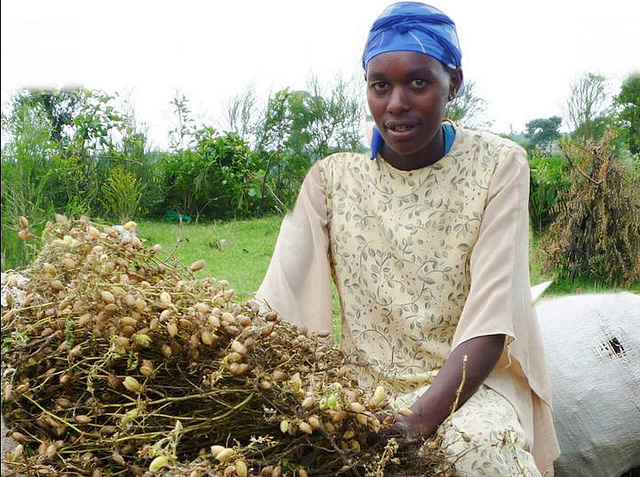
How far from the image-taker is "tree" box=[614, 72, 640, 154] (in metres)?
7.13

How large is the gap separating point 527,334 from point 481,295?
0.23 meters

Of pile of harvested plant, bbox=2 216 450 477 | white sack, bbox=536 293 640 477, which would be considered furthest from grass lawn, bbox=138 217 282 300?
pile of harvested plant, bbox=2 216 450 477

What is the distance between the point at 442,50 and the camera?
2309mm

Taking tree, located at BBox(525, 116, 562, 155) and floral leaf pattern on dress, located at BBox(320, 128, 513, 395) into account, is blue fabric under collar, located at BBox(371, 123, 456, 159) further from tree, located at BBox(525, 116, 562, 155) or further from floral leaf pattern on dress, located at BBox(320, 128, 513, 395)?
tree, located at BBox(525, 116, 562, 155)

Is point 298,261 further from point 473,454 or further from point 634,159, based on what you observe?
point 634,159

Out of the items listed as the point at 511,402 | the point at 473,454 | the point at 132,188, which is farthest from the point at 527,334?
the point at 132,188

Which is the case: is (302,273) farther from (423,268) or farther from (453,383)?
(453,383)

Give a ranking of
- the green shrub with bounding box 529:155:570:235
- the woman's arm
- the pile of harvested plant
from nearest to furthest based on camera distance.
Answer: the pile of harvested plant → the woman's arm → the green shrub with bounding box 529:155:570:235

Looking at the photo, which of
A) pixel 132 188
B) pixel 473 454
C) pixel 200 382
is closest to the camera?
pixel 200 382

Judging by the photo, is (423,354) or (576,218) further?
(576,218)

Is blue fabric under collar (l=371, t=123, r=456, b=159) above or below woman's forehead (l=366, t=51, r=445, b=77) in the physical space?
below

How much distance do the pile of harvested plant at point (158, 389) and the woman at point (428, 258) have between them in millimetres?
425

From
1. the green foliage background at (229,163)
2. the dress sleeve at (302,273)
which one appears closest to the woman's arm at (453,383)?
the dress sleeve at (302,273)

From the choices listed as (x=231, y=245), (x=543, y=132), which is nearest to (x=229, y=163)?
(x=231, y=245)
